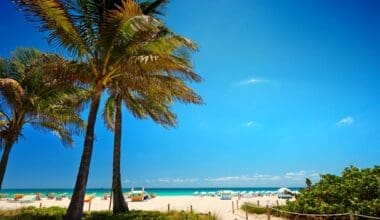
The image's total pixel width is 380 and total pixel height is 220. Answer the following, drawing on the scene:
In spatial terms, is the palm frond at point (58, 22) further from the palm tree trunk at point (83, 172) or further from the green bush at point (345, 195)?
the green bush at point (345, 195)

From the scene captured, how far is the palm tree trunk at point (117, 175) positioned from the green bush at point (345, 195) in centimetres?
734

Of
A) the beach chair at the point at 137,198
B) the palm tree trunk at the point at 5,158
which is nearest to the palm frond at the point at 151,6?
the palm tree trunk at the point at 5,158

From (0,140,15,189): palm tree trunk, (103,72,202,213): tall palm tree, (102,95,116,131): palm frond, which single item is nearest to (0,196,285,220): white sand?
(103,72,202,213): tall palm tree

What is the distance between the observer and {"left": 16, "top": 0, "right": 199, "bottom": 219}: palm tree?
9.27 m

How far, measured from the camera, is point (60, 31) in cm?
990

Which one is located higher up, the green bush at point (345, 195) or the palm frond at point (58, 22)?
the palm frond at point (58, 22)

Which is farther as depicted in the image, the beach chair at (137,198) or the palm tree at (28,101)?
the beach chair at (137,198)

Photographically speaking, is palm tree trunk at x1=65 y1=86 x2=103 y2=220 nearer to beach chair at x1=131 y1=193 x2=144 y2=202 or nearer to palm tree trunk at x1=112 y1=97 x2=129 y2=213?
palm tree trunk at x1=112 y1=97 x2=129 y2=213

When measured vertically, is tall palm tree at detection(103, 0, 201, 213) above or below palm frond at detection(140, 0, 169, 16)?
below

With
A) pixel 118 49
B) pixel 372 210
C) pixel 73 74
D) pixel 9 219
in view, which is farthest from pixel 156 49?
pixel 372 210

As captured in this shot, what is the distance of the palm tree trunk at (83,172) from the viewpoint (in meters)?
9.59

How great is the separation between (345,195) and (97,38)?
10.6m

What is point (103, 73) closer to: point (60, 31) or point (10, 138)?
point (60, 31)

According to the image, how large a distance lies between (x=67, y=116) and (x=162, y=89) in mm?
4727
